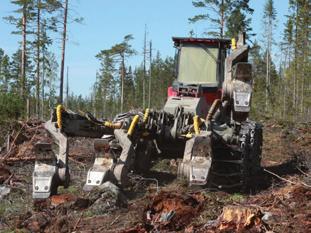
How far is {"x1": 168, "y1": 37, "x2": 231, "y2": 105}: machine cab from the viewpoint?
38.9ft

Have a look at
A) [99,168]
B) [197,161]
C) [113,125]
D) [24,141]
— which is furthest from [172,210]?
[24,141]

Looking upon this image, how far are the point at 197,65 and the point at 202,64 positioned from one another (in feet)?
0.36

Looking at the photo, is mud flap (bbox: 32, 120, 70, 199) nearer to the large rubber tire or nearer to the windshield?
the large rubber tire

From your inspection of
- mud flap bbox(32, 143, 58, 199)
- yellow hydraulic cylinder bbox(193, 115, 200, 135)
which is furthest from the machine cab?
mud flap bbox(32, 143, 58, 199)

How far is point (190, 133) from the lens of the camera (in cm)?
979

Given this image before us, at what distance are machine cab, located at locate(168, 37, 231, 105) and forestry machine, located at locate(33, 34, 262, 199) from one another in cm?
2

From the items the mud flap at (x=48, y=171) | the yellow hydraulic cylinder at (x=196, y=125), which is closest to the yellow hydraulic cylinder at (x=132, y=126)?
the yellow hydraulic cylinder at (x=196, y=125)

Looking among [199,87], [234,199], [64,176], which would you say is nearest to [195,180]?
[234,199]

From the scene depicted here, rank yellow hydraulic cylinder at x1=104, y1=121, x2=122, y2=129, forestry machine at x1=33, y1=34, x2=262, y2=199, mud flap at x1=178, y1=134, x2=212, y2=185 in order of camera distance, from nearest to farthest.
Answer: mud flap at x1=178, y1=134, x2=212, y2=185
forestry machine at x1=33, y1=34, x2=262, y2=199
yellow hydraulic cylinder at x1=104, y1=121, x2=122, y2=129

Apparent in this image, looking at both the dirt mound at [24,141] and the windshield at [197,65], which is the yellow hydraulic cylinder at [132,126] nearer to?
the windshield at [197,65]

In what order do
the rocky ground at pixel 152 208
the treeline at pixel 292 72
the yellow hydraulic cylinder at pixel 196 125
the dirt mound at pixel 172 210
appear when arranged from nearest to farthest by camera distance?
1. the rocky ground at pixel 152 208
2. the dirt mound at pixel 172 210
3. the yellow hydraulic cylinder at pixel 196 125
4. the treeline at pixel 292 72

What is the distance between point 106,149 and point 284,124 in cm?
1340

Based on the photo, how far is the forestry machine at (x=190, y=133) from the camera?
9016mm

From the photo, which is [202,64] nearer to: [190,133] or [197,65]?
[197,65]
